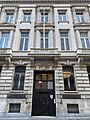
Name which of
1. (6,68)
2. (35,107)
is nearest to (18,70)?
(6,68)

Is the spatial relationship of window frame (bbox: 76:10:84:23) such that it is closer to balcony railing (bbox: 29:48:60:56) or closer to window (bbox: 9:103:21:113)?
balcony railing (bbox: 29:48:60:56)

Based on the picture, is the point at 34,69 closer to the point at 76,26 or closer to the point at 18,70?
the point at 18,70

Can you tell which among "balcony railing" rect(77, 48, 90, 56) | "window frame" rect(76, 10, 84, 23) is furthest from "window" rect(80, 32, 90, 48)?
"window frame" rect(76, 10, 84, 23)

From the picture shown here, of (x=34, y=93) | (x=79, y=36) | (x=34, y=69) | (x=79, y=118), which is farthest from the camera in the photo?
(x=79, y=36)

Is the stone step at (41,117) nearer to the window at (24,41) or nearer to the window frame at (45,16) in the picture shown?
the window at (24,41)

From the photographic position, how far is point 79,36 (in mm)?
14156

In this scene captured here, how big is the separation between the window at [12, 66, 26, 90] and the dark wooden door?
3.78 ft

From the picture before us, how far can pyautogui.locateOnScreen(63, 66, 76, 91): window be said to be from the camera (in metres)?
11.5

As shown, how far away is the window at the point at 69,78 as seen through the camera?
11483mm

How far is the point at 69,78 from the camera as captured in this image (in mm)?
11977

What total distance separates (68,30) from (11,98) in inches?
354

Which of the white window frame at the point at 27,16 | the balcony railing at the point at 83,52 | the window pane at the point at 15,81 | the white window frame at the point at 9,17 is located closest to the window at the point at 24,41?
the white window frame at the point at 27,16

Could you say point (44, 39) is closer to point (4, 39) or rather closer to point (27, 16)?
point (4, 39)

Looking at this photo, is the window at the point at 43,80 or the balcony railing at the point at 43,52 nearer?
the window at the point at 43,80
